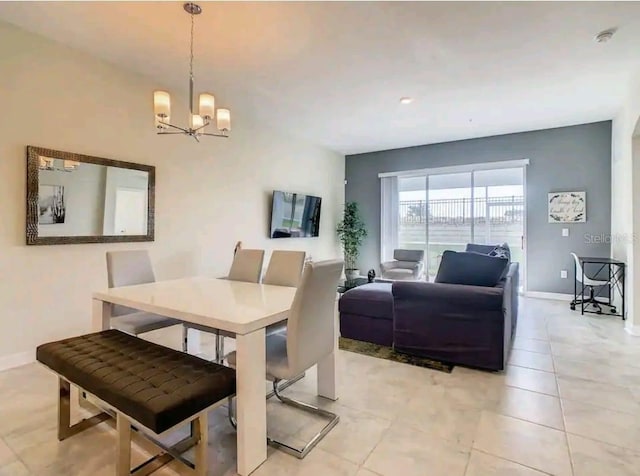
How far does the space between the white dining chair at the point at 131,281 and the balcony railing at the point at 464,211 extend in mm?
5178

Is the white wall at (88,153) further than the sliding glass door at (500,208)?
No

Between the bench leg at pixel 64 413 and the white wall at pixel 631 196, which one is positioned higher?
the white wall at pixel 631 196

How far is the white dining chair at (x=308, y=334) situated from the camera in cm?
177

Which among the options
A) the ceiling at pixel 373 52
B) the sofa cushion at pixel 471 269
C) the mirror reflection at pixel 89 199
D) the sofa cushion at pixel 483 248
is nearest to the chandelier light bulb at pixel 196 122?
the ceiling at pixel 373 52

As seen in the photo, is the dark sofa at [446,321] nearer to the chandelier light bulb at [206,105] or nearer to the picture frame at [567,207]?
the chandelier light bulb at [206,105]

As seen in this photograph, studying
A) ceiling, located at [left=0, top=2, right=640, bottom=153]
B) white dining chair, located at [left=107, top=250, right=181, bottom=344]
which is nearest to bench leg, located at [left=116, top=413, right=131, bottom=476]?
white dining chair, located at [left=107, top=250, right=181, bottom=344]

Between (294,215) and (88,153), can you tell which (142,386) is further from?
(294,215)

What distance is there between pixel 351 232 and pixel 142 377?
5.71 metres

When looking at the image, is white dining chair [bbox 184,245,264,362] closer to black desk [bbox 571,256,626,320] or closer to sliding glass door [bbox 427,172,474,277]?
black desk [bbox 571,256,626,320]

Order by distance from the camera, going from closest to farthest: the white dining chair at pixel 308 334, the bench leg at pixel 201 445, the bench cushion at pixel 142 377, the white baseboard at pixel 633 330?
the bench cushion at pixel 142 377, the bench leg at pixel 201 445, the white dining chair at pixel 308 334, the white baseboard at pixel 633 330

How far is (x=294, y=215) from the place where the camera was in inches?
231

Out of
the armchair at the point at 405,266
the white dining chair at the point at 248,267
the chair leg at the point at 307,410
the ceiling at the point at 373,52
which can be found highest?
the ceiling at the point at 373,52

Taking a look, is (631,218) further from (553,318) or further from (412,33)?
(412,33)

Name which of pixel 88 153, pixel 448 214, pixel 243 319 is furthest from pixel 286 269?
pixel 448 214
